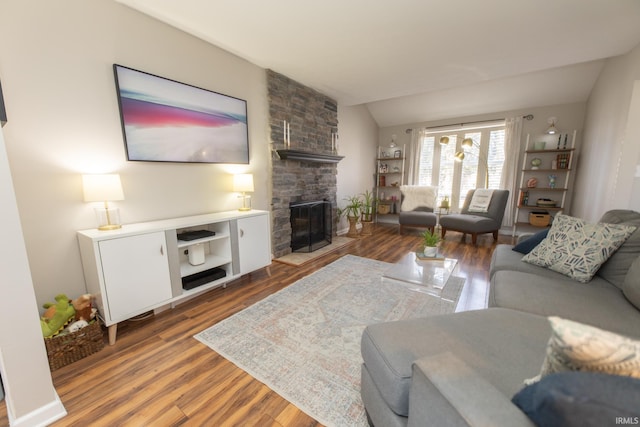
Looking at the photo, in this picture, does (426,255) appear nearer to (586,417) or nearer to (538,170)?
(586,417)

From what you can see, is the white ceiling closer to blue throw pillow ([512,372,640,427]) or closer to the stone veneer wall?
the stone veneer wall

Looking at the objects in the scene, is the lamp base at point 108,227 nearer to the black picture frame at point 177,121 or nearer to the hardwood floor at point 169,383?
the black picture frame at point 177,121

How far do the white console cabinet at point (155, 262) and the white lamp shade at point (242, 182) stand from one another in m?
0.28

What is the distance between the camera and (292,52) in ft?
8.54

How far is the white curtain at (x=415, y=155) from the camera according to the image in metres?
5.41

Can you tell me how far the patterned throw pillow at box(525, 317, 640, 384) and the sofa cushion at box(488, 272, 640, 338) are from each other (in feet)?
3.42

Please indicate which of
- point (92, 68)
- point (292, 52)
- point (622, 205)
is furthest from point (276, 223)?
point (622, 205)

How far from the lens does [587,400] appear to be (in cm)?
42

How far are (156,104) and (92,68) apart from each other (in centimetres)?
42

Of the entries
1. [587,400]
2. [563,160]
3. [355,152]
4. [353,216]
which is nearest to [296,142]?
[353,216]

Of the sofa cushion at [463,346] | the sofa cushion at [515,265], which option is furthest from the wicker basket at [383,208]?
the sofa cushion at [463,346]

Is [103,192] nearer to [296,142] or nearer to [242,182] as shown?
[242,182]

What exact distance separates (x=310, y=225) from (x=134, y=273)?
240 cm

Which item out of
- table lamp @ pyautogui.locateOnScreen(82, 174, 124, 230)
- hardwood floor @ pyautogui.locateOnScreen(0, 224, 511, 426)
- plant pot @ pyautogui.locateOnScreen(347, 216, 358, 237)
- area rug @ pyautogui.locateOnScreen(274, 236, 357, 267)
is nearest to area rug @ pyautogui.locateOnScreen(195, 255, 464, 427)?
hardwood floor @ pyautogui.locateOnScreen(0, 224, 511, 426)
